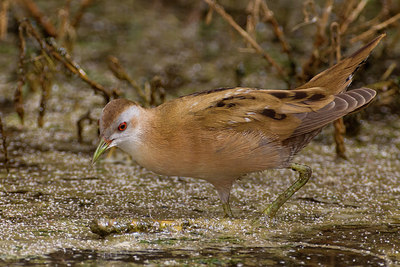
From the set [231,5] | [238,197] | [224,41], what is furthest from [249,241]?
[231,5]

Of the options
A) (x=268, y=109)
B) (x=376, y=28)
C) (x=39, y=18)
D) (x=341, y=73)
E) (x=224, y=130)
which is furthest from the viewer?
(x=39, y=18)

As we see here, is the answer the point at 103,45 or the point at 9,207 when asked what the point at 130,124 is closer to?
the point at 9,207

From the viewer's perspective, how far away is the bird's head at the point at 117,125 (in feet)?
13.0

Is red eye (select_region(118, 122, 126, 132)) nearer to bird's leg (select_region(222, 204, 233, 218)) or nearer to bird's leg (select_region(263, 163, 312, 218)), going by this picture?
bird's leg (select_region(222, 204, 233, 218))

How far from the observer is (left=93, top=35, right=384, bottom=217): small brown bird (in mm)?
3924

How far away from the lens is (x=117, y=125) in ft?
13.1

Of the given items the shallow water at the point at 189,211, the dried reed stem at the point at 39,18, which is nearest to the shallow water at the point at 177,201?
the shallow water at the point at 189,211

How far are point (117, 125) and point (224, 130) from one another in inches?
26.9

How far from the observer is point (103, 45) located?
793 cm

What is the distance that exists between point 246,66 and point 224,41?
2.88 feet

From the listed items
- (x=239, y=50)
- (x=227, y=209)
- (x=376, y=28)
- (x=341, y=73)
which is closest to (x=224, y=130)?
(x=227, y=209)

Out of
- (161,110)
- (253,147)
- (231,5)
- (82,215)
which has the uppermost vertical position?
(231,5)

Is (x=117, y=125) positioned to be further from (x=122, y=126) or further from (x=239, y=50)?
(x=239, y=50)

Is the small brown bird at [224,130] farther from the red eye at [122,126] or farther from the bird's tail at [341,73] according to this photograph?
the bird's tail at [341,73]
